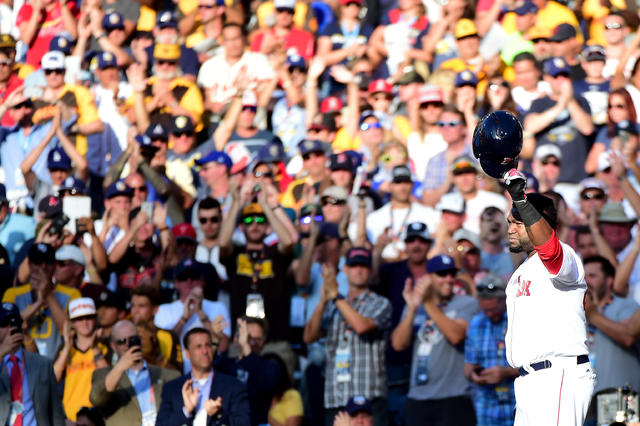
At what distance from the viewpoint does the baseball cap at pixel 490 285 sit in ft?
32.5

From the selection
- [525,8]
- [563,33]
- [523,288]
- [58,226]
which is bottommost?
[58,226]

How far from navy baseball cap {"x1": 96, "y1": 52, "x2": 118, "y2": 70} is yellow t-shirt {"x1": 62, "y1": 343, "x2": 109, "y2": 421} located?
4526mm

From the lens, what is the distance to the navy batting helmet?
20.7ft

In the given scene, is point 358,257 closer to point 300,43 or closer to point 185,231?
point 185,231

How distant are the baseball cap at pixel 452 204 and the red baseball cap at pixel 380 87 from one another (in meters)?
2.11

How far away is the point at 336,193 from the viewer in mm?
11727

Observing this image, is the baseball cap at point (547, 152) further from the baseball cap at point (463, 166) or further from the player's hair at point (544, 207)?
the player's hair at point (544, 207)

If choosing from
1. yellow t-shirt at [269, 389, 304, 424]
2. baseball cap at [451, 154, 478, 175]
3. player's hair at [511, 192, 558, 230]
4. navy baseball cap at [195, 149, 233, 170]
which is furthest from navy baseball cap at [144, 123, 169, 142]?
player's hair at [511, 192, 558, 230]

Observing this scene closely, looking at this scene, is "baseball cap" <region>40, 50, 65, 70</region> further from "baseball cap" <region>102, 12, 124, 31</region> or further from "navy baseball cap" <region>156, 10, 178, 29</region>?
"navy baseball cap" <region>156, 10, 178, 29</region>

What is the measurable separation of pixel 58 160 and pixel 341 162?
313 centimetres

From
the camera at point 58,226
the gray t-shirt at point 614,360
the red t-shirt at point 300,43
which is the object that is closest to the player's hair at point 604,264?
the gray t-shirt at point 614,360

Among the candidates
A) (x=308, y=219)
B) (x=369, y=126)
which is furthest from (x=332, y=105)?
(x=308, y=219)

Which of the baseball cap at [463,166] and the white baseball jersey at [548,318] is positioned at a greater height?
the white baseball jersey at [548,318]

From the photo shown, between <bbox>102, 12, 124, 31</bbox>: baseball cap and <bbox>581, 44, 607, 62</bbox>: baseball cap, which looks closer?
<bbox>581, 44, 607, 62</bbox>: baseball cap
